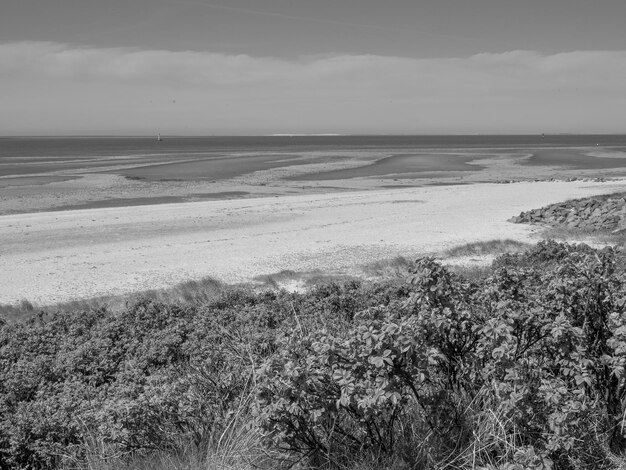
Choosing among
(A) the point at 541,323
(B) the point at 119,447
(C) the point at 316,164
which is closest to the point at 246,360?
(B) the point at 119,447

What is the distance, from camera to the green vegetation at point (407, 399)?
3.67 m

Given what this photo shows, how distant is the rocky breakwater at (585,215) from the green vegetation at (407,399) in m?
16.8

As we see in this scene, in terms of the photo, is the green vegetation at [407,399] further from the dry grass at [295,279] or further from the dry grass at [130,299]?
the dry grass at [295,279]

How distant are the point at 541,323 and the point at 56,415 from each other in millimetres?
3781

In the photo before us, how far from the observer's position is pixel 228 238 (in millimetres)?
21578

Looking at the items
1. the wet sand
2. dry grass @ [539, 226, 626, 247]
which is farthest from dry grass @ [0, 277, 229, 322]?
the wet sand

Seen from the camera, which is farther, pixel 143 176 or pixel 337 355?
pixel 143 176

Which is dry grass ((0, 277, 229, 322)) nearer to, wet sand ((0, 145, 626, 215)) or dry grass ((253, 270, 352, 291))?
dry grass ((253, 270, 352, 291))

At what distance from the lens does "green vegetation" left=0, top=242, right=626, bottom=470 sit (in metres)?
3.67

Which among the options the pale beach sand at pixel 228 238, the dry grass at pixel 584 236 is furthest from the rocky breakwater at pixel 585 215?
the pale beach sand at pixel 228 238

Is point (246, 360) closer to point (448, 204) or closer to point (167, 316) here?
point (167, 316)

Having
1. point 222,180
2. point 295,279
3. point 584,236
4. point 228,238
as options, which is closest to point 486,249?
point 584,236

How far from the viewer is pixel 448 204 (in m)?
30.0

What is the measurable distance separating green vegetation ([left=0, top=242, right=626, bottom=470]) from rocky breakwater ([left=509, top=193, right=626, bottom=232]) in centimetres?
1680
